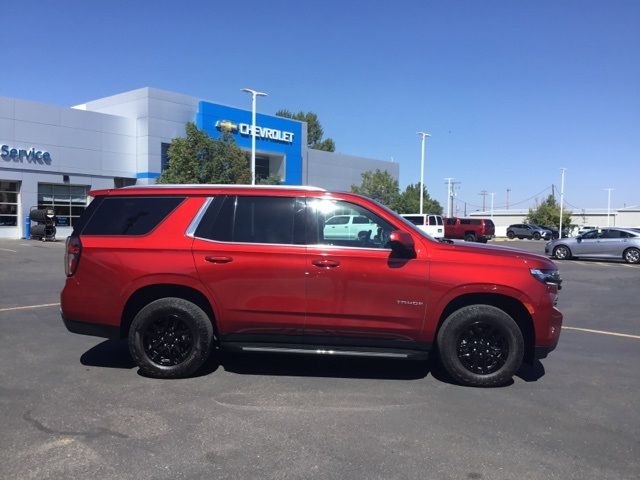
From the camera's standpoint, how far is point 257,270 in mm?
5340

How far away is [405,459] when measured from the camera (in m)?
3.79

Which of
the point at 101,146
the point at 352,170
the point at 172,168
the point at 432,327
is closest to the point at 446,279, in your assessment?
the point at 432,327

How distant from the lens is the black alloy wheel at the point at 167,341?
5.51 m

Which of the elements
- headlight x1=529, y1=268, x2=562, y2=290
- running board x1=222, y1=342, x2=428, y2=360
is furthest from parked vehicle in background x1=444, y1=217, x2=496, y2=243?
running board x1=222, y1=342, x2=428, y2=360

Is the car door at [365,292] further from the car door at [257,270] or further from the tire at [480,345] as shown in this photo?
the tire at [480,345]

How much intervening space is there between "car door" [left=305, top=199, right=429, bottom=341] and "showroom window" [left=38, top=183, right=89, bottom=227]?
29.3 m

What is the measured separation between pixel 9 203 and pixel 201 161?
10.6m

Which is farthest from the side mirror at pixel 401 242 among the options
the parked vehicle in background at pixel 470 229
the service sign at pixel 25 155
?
the parked vehicle in background at pixel 470 229

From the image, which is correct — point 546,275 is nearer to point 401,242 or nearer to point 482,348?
point 482,348

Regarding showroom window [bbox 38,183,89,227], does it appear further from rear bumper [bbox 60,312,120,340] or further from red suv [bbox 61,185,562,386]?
red suv [bbox 61,185,562,386]

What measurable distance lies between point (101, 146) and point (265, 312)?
102ft

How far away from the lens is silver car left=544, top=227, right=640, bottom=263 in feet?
74.0

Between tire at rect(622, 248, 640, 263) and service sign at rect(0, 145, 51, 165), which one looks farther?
service sign at rect(0, 145, 51, 165)

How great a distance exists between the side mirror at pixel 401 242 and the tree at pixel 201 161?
27420mm
